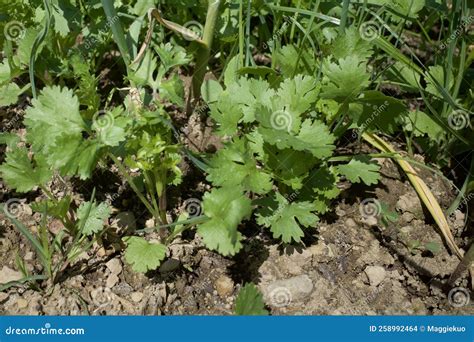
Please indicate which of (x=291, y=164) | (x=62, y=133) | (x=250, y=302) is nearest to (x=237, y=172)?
(x=291, y=164)

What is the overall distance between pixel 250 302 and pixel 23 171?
31.2 inches

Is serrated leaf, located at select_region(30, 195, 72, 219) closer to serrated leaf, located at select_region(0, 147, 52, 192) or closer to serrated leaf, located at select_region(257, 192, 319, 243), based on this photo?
serrated leaf, located at select_region(0, 147, 52, 192)

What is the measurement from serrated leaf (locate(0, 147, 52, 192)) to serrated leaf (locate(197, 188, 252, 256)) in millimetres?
526

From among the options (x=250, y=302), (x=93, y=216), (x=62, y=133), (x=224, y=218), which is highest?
(x=62, y=133)

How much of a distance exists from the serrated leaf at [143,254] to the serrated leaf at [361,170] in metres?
0.65

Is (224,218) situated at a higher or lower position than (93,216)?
higher

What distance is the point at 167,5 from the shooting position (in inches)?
90.7

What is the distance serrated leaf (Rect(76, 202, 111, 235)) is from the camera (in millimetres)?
1810

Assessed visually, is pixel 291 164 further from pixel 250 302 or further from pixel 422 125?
pixel 422 125

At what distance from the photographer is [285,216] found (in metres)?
1.81

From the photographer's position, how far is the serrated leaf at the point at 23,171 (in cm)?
178

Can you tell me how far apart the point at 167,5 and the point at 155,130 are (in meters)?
0.78

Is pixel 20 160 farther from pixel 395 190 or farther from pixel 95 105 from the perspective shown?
pixel 395 190

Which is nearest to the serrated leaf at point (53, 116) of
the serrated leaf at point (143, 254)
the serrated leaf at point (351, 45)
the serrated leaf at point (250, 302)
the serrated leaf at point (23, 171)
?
the serrated leaf at point (23, 171)
